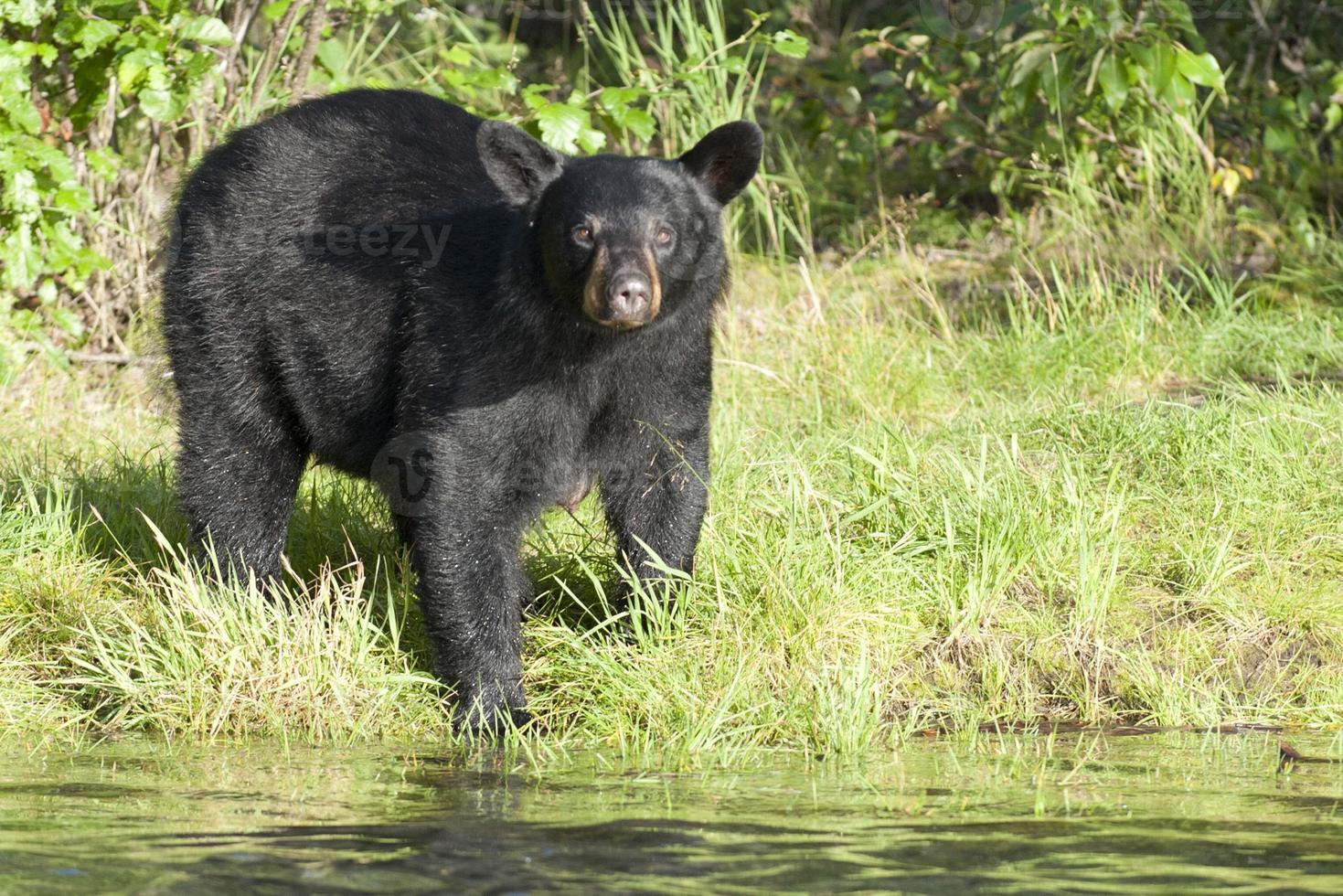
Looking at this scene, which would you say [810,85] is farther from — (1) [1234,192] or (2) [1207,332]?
(2) [1207,332]

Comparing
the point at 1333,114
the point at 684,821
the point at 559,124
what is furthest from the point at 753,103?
the point at 684,821

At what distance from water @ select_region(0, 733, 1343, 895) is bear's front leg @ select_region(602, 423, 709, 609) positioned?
0.74m

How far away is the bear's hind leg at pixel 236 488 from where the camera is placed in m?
5.41

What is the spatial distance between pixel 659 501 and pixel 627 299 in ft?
2.45

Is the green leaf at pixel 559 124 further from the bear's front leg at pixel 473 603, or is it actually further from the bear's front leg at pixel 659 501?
the bear's front leg at pixel 473 603

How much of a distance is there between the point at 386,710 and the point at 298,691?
25 cm

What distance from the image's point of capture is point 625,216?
463 cm

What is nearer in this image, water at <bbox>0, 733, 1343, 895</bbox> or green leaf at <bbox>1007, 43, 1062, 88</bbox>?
water at <bbox>0, 733, 1343, 895</bbox>

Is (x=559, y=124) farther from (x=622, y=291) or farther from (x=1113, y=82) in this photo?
(x=1113, y=82)

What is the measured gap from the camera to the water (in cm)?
316

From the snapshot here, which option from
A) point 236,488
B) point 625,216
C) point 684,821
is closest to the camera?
point 684,821

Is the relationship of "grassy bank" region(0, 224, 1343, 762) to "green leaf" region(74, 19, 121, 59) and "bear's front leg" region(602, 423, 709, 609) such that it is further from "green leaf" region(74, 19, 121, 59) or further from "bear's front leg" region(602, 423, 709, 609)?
"green leaf" region(74, 19, 121, 59)

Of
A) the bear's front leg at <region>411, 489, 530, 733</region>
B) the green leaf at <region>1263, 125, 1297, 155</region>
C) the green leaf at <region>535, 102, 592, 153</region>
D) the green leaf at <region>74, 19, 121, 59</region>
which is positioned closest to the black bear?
the bear's front leg at <region>411, 489, 530, 733</region>

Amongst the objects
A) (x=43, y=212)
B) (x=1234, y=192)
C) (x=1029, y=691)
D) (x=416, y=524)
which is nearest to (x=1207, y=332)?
(x=1234, y=192)
